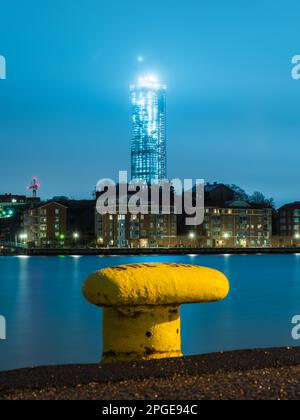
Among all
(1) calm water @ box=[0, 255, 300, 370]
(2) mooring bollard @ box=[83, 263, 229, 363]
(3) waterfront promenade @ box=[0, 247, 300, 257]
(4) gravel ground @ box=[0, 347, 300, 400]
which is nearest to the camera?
(4) gravel ground @ box=[0, 347, 300, 400]

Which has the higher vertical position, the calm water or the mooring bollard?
the mooring bollard

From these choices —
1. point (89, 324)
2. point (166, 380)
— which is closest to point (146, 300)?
point (166, 380)

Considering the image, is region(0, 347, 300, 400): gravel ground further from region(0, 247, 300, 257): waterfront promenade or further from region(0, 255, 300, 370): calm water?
region(0, 247, 300, 257): waterfront promenade

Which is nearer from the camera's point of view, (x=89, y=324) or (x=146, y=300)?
(x=146, y=300)

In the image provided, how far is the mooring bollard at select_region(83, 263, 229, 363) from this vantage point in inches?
239

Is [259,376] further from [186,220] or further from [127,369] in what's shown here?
[186,220]

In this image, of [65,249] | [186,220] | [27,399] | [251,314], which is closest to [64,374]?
[27,399]

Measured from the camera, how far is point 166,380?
17.2 feet

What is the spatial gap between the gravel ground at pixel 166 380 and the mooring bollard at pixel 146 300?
1.78ft

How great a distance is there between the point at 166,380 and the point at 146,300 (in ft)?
3.46

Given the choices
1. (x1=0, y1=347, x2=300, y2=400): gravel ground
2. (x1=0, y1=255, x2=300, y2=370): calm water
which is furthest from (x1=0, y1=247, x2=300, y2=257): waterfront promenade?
(x1=0, y1=347, x2=300, y2=400): gravel ground

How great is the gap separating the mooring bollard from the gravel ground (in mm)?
542

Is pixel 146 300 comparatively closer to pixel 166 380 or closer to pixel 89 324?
pixel 166 380

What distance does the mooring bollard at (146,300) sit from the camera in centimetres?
608
